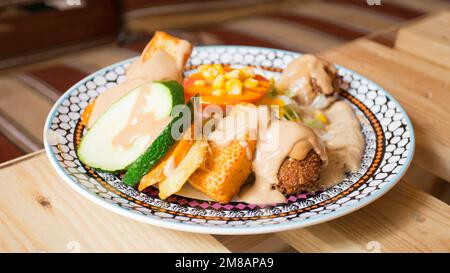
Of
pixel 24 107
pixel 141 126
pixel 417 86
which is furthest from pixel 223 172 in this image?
pixel 24 107

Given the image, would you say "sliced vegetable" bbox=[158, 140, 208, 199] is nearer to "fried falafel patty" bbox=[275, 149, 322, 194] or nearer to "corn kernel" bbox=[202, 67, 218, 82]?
"fried falafel patty" bbox=[275, 149, 322, 194]

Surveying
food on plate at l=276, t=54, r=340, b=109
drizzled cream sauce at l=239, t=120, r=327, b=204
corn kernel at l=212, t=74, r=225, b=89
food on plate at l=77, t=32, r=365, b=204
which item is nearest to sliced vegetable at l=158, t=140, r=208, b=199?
food on plate at l=77, t=32, r=365, b=204

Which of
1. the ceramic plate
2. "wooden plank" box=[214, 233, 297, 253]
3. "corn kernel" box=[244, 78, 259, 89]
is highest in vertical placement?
"corn kernel" box=[244, 78, 259, 89]

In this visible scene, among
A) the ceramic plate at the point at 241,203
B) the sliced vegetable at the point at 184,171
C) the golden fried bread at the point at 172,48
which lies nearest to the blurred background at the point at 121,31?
the ceramic plate at the point at 241,203

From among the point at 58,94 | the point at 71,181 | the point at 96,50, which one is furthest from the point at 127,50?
the point at 71,181

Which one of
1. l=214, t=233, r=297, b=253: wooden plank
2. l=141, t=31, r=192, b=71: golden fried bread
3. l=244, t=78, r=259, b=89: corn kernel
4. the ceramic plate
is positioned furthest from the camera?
l=141, t=31, r=192, b=71: golden fried bread

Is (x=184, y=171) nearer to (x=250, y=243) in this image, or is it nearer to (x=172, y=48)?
(x=250, y=243)

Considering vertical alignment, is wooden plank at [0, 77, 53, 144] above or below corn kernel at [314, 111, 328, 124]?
below
